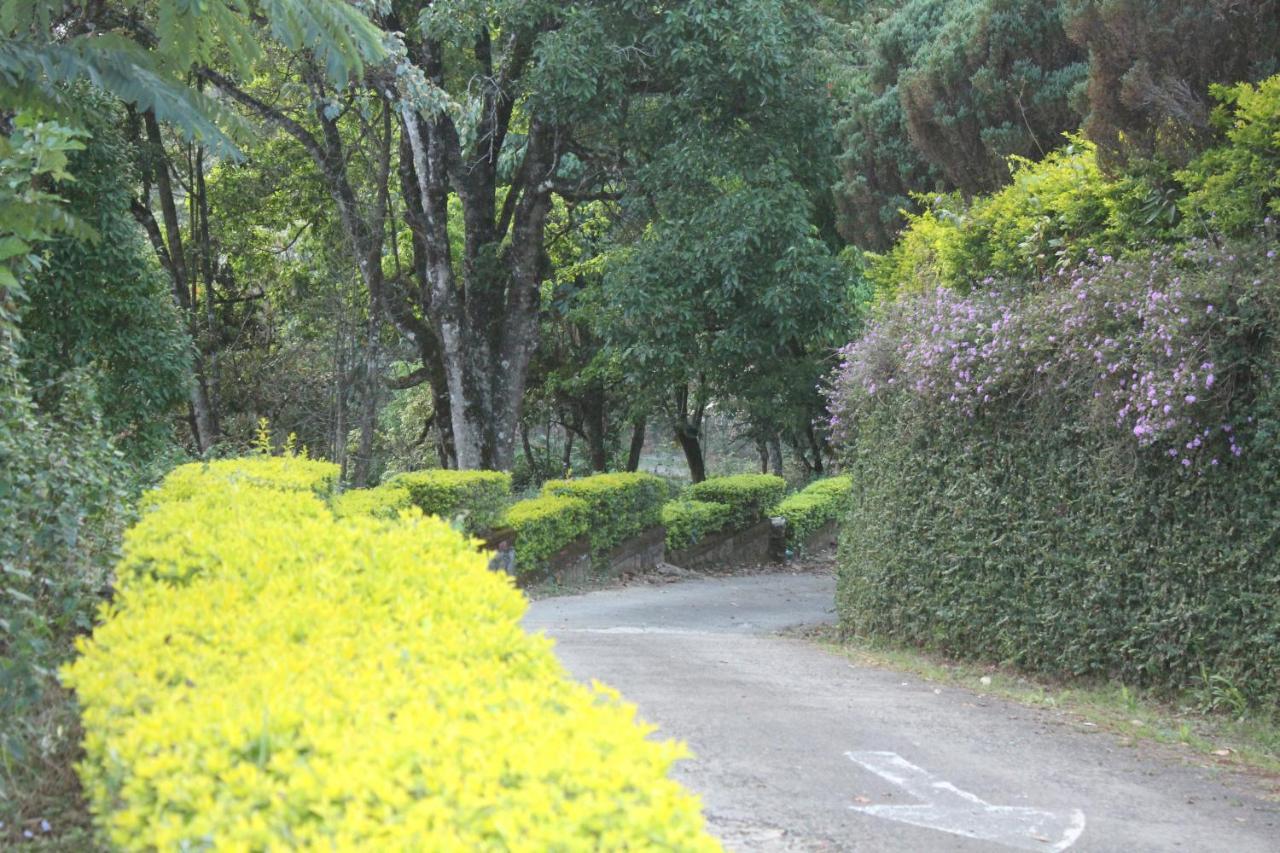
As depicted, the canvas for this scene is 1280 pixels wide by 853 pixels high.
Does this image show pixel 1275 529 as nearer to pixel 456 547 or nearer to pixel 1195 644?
pixel 1195 644

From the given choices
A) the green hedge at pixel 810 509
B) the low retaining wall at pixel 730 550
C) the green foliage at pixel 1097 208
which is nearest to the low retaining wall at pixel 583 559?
the low retaining wall at pixel 730 550

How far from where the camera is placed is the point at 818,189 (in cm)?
2281

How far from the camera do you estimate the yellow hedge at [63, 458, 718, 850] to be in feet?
8.14

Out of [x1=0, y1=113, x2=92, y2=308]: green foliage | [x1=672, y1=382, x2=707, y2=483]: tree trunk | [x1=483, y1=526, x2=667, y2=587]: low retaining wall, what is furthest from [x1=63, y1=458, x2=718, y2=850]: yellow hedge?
[x1=672, y1=382, x2=707, y2=483]: tree trunk

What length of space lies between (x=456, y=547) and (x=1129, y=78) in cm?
776

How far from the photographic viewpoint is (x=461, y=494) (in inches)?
651

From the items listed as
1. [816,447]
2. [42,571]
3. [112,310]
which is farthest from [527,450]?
[42,571]

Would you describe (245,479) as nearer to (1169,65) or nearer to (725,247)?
(1169,65)

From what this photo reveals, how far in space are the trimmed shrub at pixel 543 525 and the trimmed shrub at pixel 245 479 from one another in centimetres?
793

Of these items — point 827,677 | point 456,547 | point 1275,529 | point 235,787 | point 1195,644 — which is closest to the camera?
point 235,787

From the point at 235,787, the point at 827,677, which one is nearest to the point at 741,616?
the point at 827,677

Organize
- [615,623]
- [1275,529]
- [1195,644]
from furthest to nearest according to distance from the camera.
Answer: [615,623]
[1195,644]
[1275,529]

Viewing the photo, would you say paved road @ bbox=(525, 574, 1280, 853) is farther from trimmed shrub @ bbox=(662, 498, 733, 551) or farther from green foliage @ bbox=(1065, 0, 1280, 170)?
trimmed shrub @ bbox=(662, 498, 733, 551)

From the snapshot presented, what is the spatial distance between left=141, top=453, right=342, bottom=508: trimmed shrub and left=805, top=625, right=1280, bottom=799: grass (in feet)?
18.1
